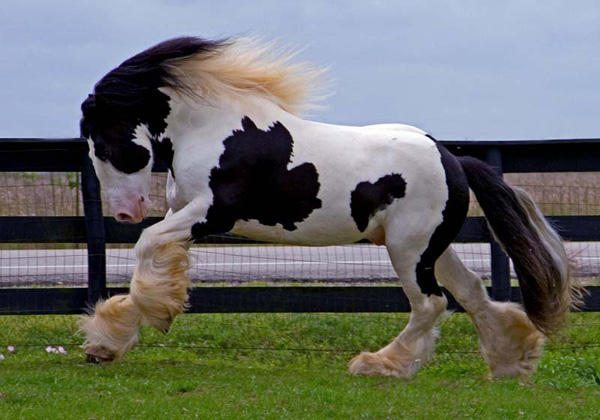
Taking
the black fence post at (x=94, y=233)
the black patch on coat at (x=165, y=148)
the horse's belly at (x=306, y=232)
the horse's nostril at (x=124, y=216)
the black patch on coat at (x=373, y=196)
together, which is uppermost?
the black patch on coat at (x=165, y=148)

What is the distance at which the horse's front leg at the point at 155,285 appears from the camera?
7.33m

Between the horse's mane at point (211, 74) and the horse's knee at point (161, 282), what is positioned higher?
the horse's mane at point (211, 74)

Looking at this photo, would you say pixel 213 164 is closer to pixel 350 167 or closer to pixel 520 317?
pixel 350 167

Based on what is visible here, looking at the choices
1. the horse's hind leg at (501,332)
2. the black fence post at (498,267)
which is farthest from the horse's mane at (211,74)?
the black fence post at (498,267)

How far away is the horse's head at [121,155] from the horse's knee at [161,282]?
0.41m

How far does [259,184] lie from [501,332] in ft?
5.98

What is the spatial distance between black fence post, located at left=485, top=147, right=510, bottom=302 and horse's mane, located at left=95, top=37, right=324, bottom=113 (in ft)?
6.71

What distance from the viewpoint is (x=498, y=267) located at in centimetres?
951

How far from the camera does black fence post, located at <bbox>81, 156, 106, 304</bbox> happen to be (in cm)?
912

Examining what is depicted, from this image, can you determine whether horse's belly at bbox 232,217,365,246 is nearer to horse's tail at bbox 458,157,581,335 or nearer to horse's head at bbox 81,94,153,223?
horse's head at bbox 81,94,153,223

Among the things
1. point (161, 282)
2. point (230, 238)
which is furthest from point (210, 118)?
point (230, 238)

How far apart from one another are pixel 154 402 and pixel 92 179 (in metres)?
2.91

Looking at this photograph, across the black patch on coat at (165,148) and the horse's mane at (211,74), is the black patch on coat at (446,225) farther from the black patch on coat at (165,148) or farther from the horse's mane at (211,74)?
the black patch on coat at (165,148)

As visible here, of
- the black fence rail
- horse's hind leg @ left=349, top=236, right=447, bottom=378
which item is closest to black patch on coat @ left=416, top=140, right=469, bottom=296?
horse's hind leg @ left=349, top=236, right=447, bottom=378
